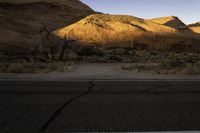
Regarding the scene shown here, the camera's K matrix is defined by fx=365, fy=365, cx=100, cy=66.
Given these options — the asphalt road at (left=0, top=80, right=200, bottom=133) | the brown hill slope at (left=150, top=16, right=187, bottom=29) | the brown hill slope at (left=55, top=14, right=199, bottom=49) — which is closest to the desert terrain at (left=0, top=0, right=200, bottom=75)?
the brown hill slope at (left=55, top=14, right=199, bottom=49)

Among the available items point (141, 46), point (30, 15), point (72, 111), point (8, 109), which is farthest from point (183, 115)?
point (30, 15)

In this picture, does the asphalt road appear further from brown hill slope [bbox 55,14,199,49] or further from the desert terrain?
brown hill slope [bbox 55,14,199,49]

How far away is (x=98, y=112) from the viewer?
25.9 feet

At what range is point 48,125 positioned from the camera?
21.9 feet

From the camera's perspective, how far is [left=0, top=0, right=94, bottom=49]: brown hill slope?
7288 centimetres

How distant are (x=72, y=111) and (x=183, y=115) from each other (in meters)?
2.39

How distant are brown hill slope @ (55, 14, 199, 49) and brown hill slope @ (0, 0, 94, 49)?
22.7 ft

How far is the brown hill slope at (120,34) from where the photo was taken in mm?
71750

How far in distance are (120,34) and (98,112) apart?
66154 millimetres

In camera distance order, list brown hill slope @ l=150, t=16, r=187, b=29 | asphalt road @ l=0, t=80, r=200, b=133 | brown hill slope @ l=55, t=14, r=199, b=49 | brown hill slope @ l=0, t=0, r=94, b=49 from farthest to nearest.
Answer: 1. brown hill slope @ l=150, t=16, r=187, b=29
2. brown hill slope @ l=0, t=0, r=94, b=49
3. brown hill slope @ l=55, t=14, r=199, b=49
4. asphalt road @ l=0, t=80, r=200, b=133

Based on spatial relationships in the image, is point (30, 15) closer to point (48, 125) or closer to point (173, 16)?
point (173, 16)

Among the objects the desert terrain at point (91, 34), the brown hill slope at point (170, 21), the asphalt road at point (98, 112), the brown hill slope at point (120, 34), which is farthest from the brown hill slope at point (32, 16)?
the asphalt road at point (98, 112)

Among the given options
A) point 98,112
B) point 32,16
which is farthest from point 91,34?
point 98,112

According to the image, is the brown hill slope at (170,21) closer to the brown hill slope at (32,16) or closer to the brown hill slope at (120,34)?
the brown hill slope at (32,16)
